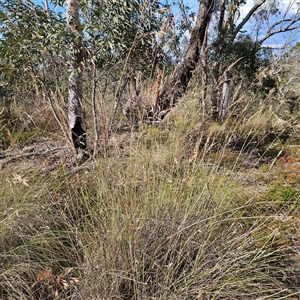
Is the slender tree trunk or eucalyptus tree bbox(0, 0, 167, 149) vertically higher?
eucalyptus tree bbox(0, 0, 167, 149)

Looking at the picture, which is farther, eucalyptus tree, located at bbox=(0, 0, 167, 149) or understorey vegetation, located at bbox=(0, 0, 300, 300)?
eucalyptus tree, located at bbox=(0, 0, 167, 149)

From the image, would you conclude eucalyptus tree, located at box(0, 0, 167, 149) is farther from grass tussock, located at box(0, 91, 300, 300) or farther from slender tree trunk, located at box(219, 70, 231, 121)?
grass tussock, located at box(0, 91, 300, 300)

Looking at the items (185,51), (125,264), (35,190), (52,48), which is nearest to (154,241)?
(125,264)

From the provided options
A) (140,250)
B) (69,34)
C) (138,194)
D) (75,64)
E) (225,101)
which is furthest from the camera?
(225,101)

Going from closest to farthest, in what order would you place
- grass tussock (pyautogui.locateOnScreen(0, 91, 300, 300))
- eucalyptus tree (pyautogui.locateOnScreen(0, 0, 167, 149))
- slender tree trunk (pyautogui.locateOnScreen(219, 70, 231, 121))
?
grass tussock (pyautogui.locateOnScreen(0, 91, 300, 300)) → slender tree trunk (pyautogui.locateOnScreen(219, 70, 231, 121)) → eucalyptus tree (pyautogui.locateOnScreen(0, 0, 167, 149))

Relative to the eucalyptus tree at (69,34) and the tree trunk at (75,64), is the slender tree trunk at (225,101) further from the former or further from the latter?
the tree trunk at (75,64)

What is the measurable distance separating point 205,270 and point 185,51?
425cm

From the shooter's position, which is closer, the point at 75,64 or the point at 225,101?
the point at 75,64

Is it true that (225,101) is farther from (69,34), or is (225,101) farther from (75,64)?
(69,34)

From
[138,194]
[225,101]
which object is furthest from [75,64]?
[225,101]

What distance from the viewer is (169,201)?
5.08 ft

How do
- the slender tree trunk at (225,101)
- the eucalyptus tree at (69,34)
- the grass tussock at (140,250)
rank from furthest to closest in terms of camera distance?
the eucalyptus tree at (69,34), the slender tree trunk at (225,101), the grass tussock at (140,250)

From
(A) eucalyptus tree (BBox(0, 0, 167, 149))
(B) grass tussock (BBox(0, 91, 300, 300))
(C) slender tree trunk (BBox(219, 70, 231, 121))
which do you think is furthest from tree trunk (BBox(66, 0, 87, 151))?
(C) slender tree trunk (BBox(219, 70, 231, 121))

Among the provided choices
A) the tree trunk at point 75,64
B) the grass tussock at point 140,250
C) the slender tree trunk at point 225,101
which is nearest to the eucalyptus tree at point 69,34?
the tree trunk at point 75,64
